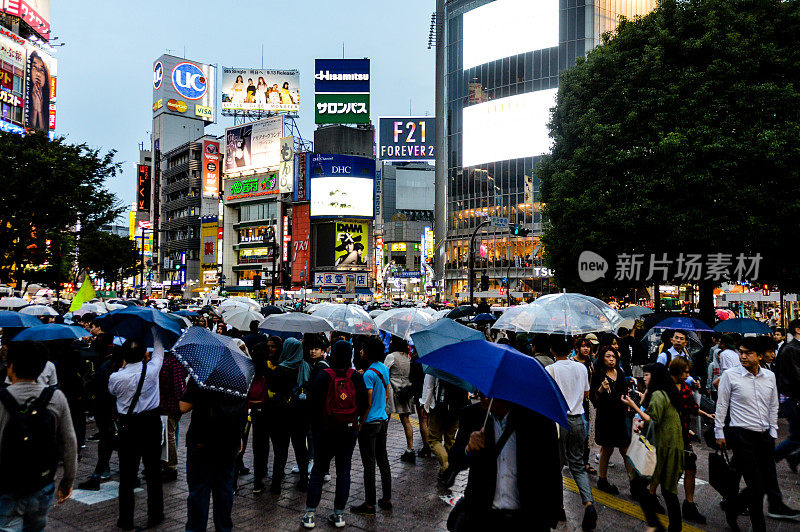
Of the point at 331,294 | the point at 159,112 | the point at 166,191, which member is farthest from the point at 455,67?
the point at 159,112

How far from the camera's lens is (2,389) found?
3.81 meters

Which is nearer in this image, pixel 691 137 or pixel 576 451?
pixel 576 451

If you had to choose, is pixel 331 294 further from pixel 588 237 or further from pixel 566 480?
pixel 566 480

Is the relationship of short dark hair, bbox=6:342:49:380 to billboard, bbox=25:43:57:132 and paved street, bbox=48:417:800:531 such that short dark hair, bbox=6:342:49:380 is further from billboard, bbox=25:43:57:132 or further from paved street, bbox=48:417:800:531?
billboard, bbox=25:43:57:132

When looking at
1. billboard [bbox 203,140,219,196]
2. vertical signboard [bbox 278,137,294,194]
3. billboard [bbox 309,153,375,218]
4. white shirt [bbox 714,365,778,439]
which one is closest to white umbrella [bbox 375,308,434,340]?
white shirt [bbox 714,365,778,439]

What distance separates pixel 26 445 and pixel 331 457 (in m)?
2.77

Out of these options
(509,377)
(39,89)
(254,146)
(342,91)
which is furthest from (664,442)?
(342,91)

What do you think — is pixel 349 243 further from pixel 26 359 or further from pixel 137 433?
pixel 26 359

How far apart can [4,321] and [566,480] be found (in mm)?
8782

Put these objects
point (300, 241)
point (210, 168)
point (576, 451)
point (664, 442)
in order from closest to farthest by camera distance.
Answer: point (664, 442) < point (576, 451) < point (300, 241) < point (210, 168)

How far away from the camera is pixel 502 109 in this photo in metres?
→ 64.7

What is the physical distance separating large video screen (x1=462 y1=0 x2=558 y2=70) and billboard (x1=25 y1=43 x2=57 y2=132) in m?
44.4

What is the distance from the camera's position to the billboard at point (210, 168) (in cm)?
8531

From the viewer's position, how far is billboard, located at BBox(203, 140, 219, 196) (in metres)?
85.3
